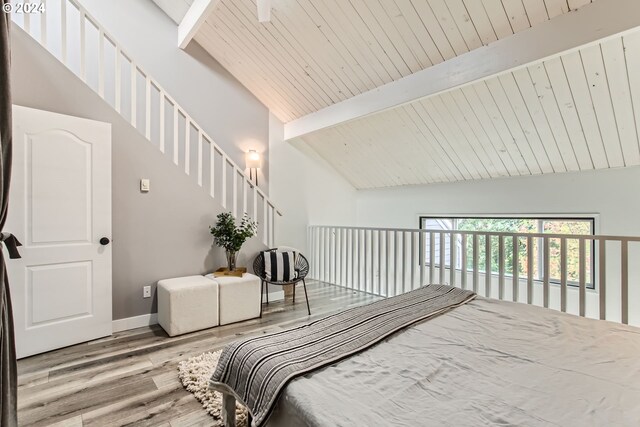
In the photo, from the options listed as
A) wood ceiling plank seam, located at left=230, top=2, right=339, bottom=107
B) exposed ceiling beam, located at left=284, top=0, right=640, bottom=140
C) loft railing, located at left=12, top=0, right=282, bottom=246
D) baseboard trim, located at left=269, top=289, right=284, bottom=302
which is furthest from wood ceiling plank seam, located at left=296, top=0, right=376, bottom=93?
baseboard trim, located at left=269, top=289, right=284, bottom=302

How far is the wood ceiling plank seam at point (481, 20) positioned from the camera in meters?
2.42

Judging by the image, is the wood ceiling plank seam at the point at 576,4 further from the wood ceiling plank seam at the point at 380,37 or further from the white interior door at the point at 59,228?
the white interior door at the point at 59,228

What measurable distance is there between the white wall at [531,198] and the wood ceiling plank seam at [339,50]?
207cm

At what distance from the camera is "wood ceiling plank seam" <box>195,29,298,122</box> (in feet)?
13.2

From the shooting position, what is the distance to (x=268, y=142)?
477 centimetres

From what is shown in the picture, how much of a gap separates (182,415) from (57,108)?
2525 mm

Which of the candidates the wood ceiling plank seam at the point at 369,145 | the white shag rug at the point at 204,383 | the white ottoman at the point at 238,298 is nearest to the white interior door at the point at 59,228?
the white ottoman at the point at 238,298

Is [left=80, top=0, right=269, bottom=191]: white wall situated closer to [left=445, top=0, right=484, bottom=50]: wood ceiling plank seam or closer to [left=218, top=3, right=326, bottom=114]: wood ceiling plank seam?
[left=218, top=3, right=326, bottom=114]: wood ceiling plank seam

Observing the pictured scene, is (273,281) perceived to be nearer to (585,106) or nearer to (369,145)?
(369,145)

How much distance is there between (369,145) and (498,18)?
7.43ft

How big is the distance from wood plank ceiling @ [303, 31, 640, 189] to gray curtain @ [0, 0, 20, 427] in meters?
3.35

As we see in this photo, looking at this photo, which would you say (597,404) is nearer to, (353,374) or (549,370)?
(549,370)

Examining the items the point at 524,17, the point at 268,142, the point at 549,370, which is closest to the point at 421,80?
the point at 524,17

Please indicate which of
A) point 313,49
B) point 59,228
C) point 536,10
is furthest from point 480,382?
point 313,49
